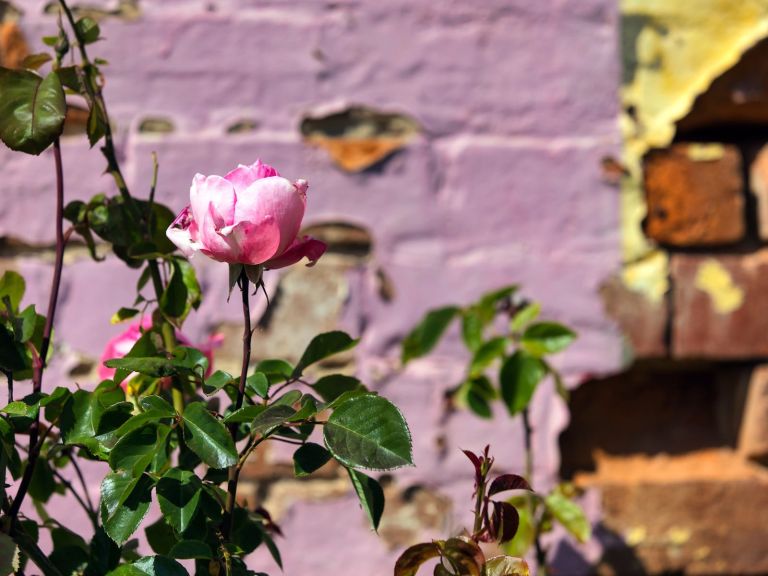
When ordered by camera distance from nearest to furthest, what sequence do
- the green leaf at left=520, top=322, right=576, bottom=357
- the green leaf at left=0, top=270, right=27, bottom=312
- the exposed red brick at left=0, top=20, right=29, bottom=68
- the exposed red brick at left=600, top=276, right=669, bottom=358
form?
the green leaf at left=0, top=270, right=27, bottom=312 < the green leaf at left=520, top=322, right=576, bottom=357 < the exposed red brick at left=0, top=20, right=29, bottom=68 < the exposed red brick at left=600, top=276, right=669, bottom=358

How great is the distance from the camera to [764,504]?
1813mm

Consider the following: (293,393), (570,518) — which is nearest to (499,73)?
(570,518)

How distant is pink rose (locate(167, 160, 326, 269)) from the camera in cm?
75

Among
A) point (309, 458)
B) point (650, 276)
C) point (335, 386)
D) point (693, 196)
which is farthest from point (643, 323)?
point (309, 458)

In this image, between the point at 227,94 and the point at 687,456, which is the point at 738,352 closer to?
the point at 687,456

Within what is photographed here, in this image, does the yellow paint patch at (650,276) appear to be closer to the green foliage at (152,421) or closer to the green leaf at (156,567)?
the green foliage at (152,421)

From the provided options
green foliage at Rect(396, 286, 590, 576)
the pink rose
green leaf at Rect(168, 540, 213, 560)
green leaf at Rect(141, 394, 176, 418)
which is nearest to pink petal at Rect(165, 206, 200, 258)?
the pink rose

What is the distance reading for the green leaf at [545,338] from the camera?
4.82 feet

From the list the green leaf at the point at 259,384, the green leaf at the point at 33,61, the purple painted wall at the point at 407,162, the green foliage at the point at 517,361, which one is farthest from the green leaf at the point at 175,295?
the purple painted wall at the point at 407,162

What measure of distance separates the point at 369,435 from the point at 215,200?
211 mm

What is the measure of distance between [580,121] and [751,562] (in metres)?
0.85

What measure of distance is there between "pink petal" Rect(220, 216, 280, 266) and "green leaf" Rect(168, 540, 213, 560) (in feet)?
0.71

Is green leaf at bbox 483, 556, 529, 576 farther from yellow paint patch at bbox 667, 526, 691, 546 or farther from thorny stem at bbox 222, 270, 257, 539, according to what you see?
yellow paint patch at bbox 667, 526, 691, 546

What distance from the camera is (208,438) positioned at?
74 cm
